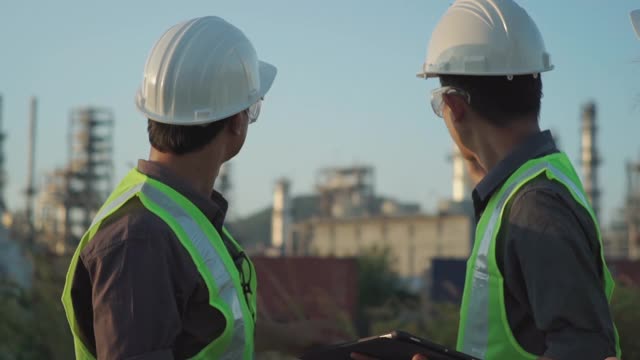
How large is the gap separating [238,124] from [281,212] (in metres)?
90.8

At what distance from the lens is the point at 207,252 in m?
2.83

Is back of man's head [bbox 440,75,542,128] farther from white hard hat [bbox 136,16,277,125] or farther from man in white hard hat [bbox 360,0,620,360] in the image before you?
white hard hat [bbox 136,16,277,125]

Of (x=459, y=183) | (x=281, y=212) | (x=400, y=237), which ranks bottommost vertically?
(x=400, y=237)

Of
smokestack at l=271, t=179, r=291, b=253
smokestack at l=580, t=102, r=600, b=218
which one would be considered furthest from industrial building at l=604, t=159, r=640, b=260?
smokestack at l=271, t=179, r=291, b=253

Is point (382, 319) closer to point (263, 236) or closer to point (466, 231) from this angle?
point (466, 231)

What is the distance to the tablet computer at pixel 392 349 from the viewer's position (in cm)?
246

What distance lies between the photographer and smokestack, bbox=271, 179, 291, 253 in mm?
92375

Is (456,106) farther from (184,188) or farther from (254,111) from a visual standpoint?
(184,188)

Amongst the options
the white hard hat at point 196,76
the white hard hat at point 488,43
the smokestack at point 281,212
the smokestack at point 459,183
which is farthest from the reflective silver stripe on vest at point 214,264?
the smokestack at point 281,212

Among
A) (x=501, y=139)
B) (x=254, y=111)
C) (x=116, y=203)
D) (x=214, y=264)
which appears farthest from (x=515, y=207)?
(x=116, y=203)

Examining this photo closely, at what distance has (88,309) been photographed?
2.84 m

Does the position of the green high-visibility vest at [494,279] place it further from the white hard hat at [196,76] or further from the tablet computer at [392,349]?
the white hard hat at [196,76]

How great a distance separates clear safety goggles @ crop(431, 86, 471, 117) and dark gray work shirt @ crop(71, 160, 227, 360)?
2.85 ft

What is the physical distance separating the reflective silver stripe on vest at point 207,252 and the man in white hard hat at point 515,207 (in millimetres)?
604
